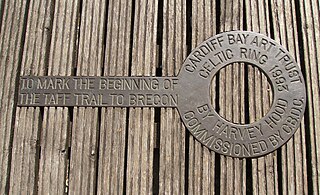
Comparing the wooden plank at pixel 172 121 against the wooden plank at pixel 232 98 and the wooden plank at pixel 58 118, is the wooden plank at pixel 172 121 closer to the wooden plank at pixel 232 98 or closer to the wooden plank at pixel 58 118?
the wooden plank at pixel 232 98

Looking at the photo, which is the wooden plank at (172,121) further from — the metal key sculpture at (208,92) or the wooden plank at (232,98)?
the wooden plank at (232,98)

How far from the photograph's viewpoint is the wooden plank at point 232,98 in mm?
2365

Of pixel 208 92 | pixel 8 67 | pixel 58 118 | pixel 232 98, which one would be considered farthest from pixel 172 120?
pixel 8 67

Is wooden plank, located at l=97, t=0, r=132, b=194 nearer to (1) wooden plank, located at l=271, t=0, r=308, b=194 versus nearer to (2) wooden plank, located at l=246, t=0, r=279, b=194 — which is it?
(2) wooden plank, located at l=246, t=0, r=279, b=194

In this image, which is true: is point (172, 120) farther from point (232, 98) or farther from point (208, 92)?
point (232, 98)

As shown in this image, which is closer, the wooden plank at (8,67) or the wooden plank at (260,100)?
the wooden plank at (260,100)

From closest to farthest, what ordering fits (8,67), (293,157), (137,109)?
(293,157), (137,109), (8,67)

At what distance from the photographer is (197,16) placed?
102 inches

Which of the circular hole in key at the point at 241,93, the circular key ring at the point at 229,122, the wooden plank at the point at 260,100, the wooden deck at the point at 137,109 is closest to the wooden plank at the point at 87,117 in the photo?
the wooden deck at the point at 137,109

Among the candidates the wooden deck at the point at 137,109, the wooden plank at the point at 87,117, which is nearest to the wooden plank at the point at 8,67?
the wooden deck at the point at 137,109

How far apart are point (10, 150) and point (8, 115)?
9.0 inches

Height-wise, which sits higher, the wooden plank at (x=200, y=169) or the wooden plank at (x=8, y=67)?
the wooden plank at (x=8, y=67)

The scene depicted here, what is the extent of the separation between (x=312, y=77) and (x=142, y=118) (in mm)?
1121

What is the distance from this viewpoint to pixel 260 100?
2.46m
